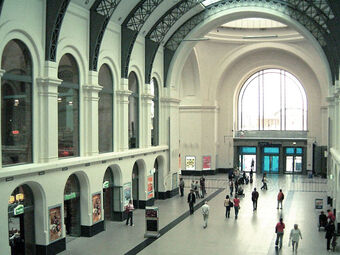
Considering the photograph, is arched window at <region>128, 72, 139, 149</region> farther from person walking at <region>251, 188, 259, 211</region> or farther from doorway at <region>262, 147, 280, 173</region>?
doorway at <region>262, 147, 280, 173</region>

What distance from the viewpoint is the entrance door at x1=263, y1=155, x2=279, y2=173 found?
44562mm

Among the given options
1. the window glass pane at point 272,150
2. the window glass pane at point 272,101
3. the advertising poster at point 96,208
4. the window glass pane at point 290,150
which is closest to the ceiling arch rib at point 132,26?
the advertising poster at point 96,208

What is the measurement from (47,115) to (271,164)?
104 ft

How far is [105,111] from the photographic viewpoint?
22.5 metres

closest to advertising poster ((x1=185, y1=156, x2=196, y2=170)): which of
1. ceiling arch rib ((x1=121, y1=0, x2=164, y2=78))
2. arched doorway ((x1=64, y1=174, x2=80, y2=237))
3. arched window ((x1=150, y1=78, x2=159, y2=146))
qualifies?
arched window ((x1=150, y1=78, x2=159, y2=146))

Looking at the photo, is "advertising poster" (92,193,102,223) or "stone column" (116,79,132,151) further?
"stone column" (116,79,132,151)

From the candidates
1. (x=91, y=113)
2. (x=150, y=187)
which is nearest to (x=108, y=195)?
(x=150, y=187)

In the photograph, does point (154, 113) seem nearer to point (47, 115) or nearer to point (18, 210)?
point (47, 115)

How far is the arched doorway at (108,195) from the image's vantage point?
22.9 m

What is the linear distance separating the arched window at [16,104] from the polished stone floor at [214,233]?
4.76 meters

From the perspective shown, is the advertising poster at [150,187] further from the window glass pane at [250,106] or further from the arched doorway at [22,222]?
the window glass pane at [250,106]

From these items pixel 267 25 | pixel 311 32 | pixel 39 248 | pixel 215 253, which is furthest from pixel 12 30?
pixel 267 25

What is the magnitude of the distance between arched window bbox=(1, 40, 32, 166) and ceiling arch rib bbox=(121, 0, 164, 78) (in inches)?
315

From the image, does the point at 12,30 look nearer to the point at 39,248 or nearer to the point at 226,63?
the point at 39,248
